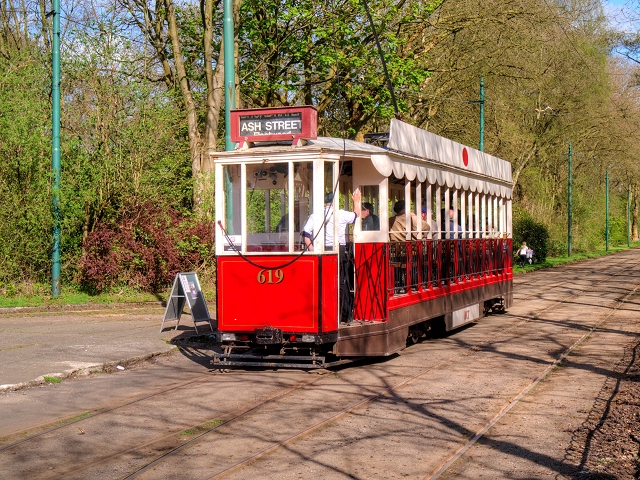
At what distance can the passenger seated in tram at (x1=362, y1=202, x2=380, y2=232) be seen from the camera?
457 inches

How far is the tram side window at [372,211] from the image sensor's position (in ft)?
38.0

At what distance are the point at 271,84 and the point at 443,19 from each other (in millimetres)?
6020

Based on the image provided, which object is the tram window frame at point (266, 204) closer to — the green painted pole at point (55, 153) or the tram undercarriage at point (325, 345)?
the tram undercarriage at point (325, 345)

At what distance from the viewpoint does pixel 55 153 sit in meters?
19.3

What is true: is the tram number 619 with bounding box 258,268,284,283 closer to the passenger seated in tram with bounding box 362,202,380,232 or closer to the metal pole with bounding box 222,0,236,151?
the passenger seated in tram with bounding box 362,202,380,232

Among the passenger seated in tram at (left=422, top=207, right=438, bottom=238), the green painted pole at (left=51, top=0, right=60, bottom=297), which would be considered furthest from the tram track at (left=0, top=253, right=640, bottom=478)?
the green painted pole at (left=51, top=0, right=60, bottom=297)

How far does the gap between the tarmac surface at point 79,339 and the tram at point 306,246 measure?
6.34 feet

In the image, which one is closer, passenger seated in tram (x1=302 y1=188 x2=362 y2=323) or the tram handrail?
passenger seated in tram (x1=302 y1=188 x2=362 y2=323)

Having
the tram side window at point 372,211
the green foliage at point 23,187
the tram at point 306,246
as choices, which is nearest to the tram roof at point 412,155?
the tram at point 306,246

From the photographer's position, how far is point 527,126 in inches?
1794

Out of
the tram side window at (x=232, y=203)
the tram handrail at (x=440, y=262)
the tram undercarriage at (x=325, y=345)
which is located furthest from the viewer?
the tram handrail at (x=440, y=262)

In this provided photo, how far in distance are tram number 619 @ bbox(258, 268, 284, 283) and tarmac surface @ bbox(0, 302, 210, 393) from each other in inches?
101

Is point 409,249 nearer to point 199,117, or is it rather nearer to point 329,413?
point 329,413

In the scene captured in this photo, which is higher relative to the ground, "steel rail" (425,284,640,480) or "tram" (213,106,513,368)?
"tram" (213,106,513,368)
